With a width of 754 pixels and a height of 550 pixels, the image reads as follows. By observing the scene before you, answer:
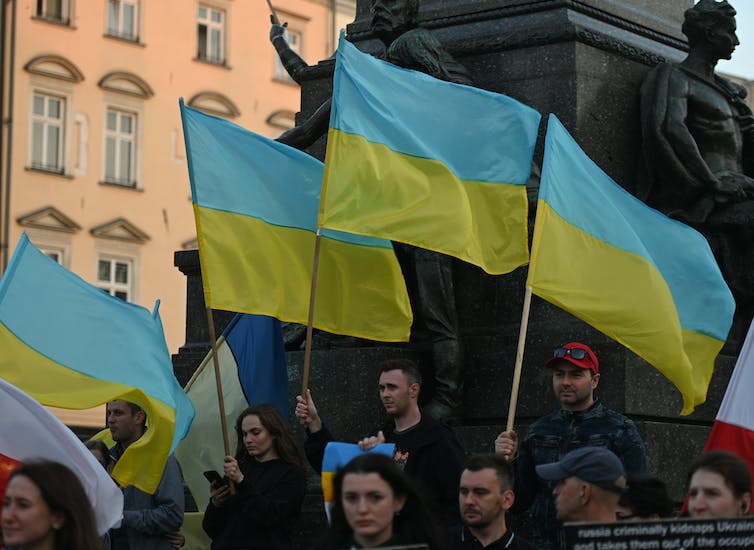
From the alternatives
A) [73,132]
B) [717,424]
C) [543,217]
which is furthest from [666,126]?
[73,132]

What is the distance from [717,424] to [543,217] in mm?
1376

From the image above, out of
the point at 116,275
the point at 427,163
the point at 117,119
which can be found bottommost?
the point at 427,163

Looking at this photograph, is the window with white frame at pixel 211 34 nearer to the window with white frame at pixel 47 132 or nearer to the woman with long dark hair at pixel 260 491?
the window with white frame at pixel 47 132

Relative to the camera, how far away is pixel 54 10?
42.0 metres

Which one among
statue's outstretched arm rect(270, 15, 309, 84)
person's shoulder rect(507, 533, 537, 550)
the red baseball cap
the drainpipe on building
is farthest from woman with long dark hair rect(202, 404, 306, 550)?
the drainpipe on building

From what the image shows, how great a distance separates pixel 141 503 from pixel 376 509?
129 inches

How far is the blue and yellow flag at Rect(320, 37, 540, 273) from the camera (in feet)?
31.4

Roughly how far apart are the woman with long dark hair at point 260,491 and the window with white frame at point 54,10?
3345 centimetres

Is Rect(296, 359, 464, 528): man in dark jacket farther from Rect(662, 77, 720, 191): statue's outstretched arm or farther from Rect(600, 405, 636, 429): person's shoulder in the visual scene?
Rect(662, 77, 720, 191): statue's outstretched arm

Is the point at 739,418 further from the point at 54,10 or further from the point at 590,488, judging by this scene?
the point at 54,10

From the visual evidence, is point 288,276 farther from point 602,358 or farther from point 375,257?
point 602,358

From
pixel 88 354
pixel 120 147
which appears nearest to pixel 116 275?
pixel 120 147

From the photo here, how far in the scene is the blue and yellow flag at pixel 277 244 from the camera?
981 centimetres

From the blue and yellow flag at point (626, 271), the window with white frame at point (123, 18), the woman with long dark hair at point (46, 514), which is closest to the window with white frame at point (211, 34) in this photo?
the window with white frame at point (123, 18)
